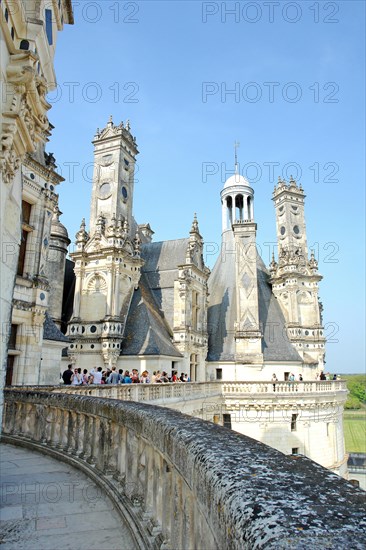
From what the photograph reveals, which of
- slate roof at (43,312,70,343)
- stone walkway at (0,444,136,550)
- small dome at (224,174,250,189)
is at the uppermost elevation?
small dome at (224,174,250,189)

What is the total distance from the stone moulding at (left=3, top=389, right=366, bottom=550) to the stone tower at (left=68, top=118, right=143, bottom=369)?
2164 centimetres

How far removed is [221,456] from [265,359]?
32.9 m

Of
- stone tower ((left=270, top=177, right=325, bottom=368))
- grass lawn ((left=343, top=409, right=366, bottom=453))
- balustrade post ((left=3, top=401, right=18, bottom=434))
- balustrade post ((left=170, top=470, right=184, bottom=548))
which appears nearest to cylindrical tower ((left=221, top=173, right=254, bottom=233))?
stone tower ((left=270, top=177, right=325, bottom=368))

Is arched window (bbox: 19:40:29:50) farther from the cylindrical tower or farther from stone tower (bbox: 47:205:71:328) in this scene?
the cylindrical tower

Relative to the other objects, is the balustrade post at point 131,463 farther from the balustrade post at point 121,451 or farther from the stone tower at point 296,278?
the stone tower at point 296,278

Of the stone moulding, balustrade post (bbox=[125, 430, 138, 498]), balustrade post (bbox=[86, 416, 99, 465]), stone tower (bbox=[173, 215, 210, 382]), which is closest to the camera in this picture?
the stone moulding

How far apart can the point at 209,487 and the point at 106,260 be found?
2651 centimetres

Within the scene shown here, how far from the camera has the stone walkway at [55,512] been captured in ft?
10.2

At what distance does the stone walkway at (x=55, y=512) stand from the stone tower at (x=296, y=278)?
32726 mm

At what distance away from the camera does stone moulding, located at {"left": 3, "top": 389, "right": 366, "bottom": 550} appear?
3.95 feet

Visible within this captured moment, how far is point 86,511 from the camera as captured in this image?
12.5 feet

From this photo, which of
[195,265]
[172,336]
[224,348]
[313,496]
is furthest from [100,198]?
[313,496]

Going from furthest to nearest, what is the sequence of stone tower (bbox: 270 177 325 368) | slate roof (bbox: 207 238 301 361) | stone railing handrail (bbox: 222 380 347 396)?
1. stone tower (bbox: 270 177 325 368)
2. slate roof (bbox: 207 238 301 361)
3. stone railing handrail (bbox: 222 380 347 396)

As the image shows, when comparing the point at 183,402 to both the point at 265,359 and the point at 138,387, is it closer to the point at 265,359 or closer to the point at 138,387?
the point at 138,387
